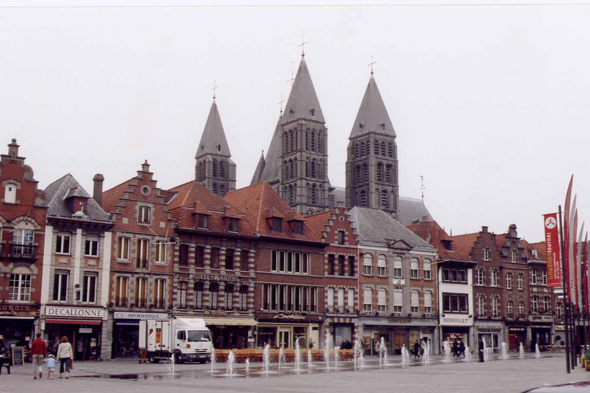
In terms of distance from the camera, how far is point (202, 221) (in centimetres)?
6000

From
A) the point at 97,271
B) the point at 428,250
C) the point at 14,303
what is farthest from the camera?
the point at 428,250

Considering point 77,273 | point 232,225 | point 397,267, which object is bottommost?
point 77,273

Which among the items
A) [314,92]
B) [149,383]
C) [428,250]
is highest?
[314,92]

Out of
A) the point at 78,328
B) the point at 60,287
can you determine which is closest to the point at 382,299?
the point at 78,328

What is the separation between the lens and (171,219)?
5844 cm

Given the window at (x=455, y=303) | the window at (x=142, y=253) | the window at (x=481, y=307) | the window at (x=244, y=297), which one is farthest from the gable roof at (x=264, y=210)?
the window at (x=481, y=307)

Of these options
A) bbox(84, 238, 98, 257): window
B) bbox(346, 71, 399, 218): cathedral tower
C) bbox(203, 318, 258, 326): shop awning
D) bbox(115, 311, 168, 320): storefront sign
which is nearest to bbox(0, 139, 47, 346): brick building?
bbox(84, 238, 98, 257): window

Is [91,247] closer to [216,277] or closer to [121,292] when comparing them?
[121,292]

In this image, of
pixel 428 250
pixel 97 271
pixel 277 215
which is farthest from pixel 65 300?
pixel 428 250

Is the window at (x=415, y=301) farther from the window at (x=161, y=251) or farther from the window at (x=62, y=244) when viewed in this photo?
the window at (x=62, y=244)

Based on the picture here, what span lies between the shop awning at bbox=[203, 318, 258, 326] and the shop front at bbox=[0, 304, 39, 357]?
41.7 feet

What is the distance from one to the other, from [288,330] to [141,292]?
13242 millimetres

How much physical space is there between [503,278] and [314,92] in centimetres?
6611

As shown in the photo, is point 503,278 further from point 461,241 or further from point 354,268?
point 354,268
